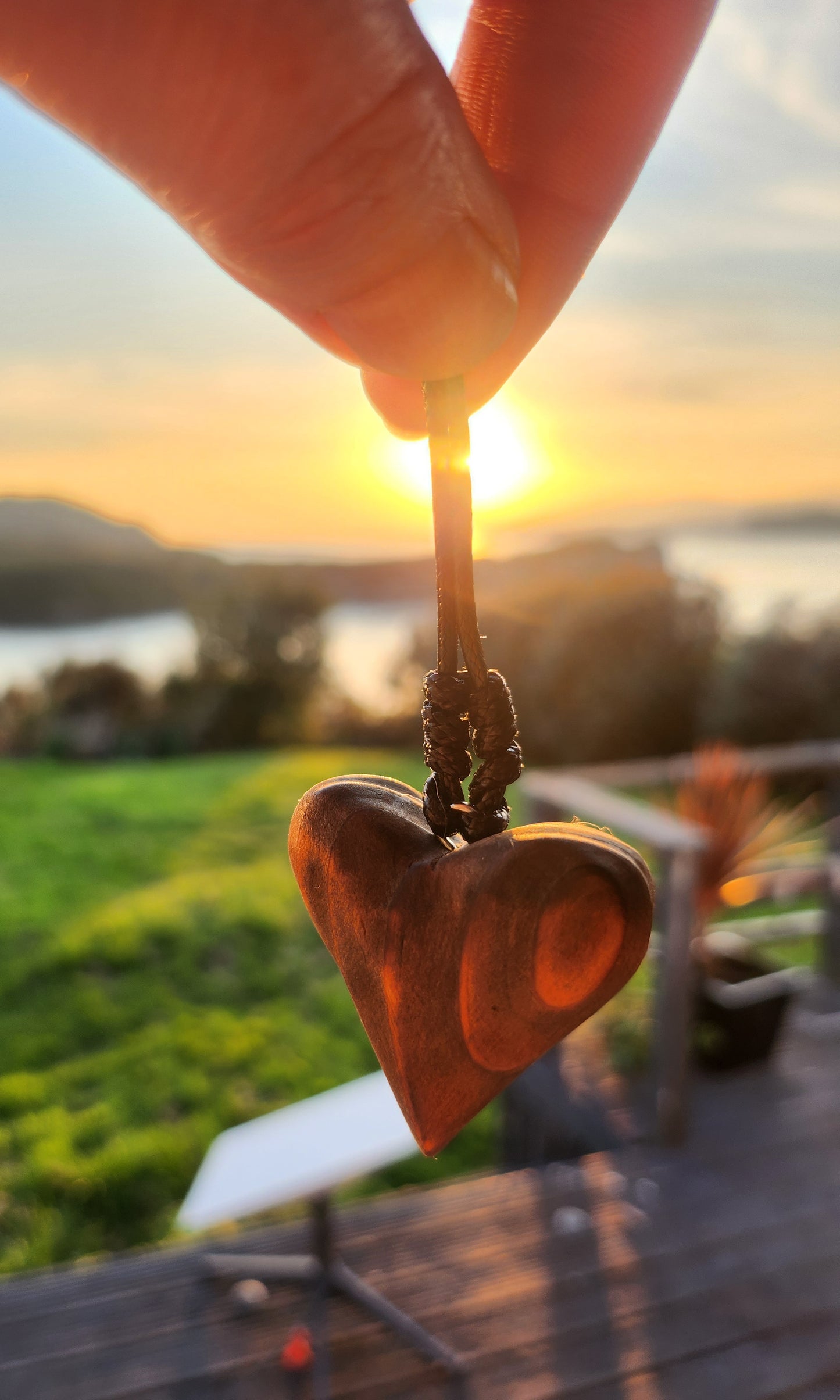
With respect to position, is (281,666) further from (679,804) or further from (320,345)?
(320,345)

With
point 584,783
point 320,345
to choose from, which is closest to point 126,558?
point 584,783

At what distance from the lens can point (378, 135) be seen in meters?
0.35

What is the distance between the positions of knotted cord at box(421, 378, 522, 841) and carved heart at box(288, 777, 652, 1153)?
0.06ft

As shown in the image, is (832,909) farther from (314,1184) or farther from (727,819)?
(314,1184)

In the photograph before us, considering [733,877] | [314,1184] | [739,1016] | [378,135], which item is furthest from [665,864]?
[378,135]

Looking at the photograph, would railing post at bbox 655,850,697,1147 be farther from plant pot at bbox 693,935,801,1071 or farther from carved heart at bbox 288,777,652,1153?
carved heart at bbox 288,777,652,1153

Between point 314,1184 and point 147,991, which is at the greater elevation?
point 314,1184

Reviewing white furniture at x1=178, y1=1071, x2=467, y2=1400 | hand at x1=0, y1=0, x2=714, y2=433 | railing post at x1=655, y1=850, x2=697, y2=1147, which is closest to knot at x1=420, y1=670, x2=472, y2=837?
hand at x1=0, y1=0, x2=714, y2=433

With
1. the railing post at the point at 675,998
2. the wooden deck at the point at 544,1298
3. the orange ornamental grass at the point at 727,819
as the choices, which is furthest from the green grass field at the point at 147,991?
the orange ornamental grass at the point at 727,819

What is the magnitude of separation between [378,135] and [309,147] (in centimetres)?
2

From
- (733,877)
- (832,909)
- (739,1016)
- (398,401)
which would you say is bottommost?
(739,1016)

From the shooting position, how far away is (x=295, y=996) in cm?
532

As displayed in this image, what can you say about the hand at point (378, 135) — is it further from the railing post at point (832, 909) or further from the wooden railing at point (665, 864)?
the railing post at point (832, 909)

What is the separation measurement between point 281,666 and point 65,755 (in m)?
1.86
